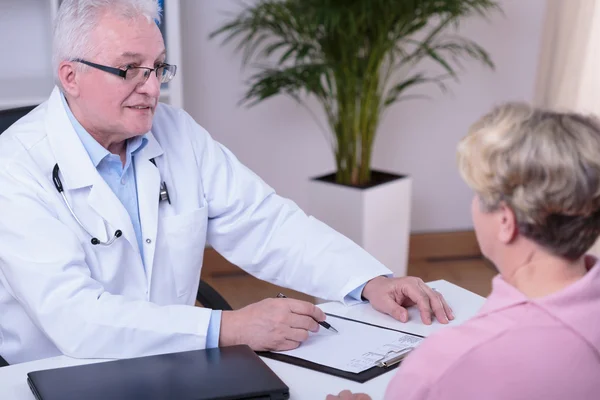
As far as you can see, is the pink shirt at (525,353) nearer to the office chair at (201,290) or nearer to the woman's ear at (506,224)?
the woman's ear at (506,224)

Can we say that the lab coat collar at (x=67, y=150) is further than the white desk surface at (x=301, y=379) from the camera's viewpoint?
Yes

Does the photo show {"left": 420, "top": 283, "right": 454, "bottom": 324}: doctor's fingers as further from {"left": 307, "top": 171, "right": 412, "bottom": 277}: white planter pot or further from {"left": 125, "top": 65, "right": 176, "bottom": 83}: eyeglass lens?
{"left": 307, "top": 171, "right": 412, "bottom": 277}: white planter pot

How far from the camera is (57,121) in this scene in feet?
5.80

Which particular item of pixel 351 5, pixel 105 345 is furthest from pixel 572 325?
pixel 351 5

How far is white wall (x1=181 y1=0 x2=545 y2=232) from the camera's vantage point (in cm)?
352

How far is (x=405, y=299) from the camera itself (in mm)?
1645

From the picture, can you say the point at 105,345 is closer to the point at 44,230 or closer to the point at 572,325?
the point at 44,230

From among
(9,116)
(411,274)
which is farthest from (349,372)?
(411,274)

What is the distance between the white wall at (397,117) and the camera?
3516mm

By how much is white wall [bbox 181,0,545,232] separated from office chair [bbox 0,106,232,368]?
5.26 ft

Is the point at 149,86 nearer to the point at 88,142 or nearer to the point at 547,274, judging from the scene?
the point at 88,142

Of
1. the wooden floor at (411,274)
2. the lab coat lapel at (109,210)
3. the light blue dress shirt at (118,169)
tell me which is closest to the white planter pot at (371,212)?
the wooden floor at (411,274)

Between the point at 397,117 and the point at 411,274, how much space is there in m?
0.74

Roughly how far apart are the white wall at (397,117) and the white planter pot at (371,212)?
15.3 inches
